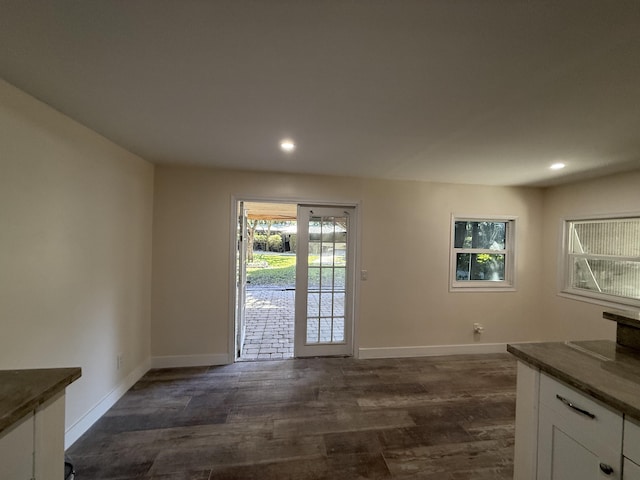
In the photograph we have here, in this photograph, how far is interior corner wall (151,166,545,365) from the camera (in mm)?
2875

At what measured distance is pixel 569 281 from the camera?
3297 mm

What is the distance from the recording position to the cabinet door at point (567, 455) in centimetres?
93

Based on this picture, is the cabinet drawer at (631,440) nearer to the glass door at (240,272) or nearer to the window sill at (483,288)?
the window sill at (483,288)

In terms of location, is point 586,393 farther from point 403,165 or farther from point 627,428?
point 403,165

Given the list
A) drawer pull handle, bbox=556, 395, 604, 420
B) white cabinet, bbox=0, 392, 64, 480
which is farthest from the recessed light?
drawer pull handle, bbox=556, 395, 604, 420

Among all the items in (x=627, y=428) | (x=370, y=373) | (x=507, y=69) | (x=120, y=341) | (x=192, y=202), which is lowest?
(x=370, y=373)

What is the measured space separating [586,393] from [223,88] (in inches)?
82.2

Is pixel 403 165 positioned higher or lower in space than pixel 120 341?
higher

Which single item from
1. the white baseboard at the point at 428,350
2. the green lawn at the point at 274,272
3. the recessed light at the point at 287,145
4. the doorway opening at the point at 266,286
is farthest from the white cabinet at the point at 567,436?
the green lawn at the point at 274,272

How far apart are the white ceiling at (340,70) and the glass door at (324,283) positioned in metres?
1.27

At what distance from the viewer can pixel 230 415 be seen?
2109mm

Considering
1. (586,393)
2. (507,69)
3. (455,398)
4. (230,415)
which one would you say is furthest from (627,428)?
(230,415)

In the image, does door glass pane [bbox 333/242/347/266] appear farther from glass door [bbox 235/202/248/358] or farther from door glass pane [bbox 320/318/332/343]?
glass door [bbox 235/202/248/358]

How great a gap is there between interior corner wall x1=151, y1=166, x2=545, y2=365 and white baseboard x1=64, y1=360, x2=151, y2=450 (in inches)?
10.8
